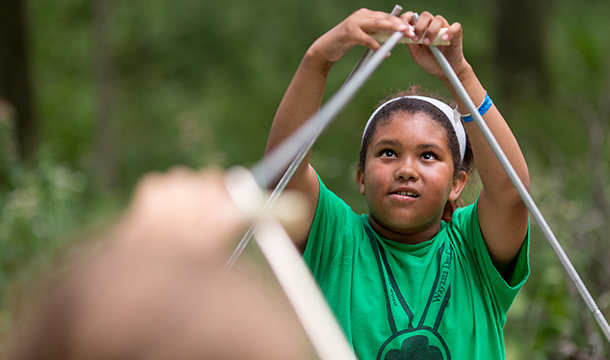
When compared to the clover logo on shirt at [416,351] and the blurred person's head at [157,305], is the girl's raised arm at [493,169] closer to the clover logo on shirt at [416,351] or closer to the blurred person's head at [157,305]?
the clover logo on shirt at [416,351]

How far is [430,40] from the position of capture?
1.17 meters

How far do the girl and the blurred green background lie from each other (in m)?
1.17

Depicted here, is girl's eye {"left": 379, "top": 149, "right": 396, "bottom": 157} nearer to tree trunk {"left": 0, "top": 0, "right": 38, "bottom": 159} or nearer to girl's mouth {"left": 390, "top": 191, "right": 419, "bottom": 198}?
girl's mouth {"left": 390, "top": 191, "right": 419, "bottom": 198}

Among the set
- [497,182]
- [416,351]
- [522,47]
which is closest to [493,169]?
[497,182]

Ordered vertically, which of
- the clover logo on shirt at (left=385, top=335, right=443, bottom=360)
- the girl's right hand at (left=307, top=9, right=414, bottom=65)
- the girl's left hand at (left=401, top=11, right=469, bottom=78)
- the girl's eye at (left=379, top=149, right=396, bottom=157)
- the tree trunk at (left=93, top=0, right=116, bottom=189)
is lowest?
the clover logo on shirt at (left=385, top=335, right=443, bottom=360)

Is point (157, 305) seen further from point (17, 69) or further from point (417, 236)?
point (17, 69)

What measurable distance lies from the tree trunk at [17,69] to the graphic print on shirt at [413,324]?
318 cm

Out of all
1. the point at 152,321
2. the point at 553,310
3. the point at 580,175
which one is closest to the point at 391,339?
the point at 152,321

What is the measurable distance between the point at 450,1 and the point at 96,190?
3873 millimetres

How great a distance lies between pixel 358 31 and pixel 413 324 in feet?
1.99

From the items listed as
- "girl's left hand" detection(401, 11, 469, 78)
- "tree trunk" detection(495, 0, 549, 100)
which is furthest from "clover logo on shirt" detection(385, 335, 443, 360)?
"tree trunk" detection(495, 0, 549, 100)

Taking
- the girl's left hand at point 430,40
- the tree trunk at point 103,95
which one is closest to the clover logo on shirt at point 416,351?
the girl's left hand at point 430,40

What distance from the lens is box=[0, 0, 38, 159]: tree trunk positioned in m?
3.84

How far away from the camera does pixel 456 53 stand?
1.24 meters
